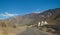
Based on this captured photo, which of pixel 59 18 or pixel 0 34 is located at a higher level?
pixel 59 18

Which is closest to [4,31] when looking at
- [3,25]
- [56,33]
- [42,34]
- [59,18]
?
[3,25]

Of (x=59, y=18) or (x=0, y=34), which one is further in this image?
(x=59, y=18)

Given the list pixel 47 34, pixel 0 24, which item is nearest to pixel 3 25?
pixel 0 24

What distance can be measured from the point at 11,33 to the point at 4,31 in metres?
0.87

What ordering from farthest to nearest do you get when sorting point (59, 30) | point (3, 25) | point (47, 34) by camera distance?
point (3, 25), point (59, 30), point (47, 34)

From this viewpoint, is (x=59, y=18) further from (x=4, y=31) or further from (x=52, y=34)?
(x=4, y=31)

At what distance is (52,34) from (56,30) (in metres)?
0.90

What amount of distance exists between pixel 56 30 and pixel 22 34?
11.8 feet

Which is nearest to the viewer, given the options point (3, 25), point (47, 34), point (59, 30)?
point (47, 34)

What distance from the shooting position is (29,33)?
1484 cm

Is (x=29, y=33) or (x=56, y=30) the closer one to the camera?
(x=29, y=33)

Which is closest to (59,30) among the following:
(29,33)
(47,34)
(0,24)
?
(47,34)

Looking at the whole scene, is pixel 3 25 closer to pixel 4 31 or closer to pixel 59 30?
pixel 4 31

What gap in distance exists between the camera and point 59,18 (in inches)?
742
